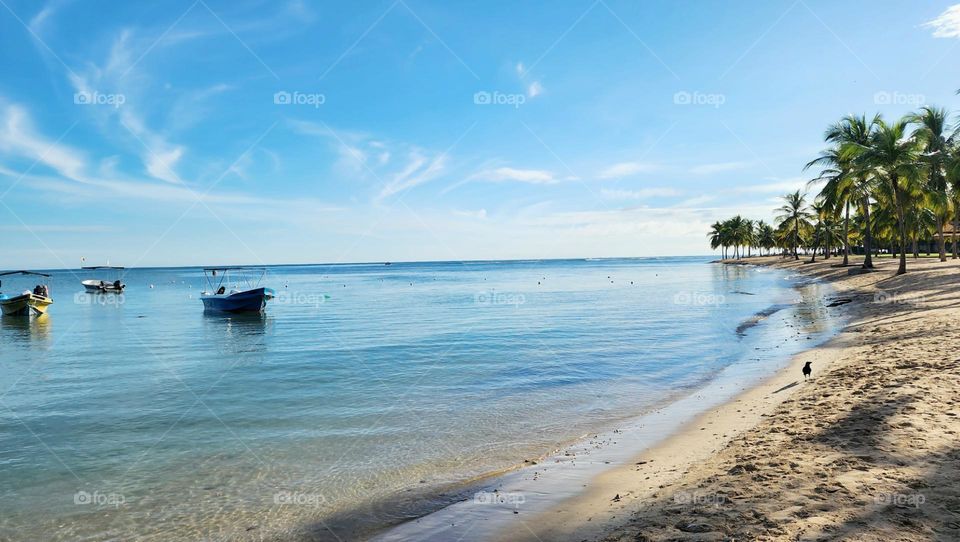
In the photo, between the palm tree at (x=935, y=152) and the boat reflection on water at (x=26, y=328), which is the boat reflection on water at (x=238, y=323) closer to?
the boat reflection on water at (x=26, y=328)

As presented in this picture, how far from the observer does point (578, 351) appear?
20.9 meters

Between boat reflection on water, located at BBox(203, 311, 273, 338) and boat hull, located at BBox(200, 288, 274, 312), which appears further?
boat hull, located at BBox(200, 288, 274, 312)

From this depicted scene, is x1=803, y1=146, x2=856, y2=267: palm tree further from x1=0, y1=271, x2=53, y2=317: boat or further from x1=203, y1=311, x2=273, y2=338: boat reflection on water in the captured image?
x1=0, y1=271, x2=53, y2=317: boat

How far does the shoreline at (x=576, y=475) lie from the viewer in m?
6.61

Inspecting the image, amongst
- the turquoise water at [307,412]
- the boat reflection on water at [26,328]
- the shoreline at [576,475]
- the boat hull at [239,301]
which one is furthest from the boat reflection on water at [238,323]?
the shoreline at [576,475]

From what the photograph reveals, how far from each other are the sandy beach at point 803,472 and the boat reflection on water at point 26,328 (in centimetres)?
3492

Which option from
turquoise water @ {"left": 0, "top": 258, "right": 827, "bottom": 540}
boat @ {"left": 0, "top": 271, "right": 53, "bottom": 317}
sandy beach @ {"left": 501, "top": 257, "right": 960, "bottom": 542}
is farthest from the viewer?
boat @ {"left": 0, "top": 271, "right": 53, "bottom": 317}

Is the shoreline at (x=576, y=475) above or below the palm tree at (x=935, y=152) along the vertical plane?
below

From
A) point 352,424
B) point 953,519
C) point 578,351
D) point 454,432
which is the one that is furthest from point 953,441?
point 578,351

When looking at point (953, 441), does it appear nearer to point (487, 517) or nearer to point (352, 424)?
point (487, 517)

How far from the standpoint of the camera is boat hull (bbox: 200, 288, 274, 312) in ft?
135

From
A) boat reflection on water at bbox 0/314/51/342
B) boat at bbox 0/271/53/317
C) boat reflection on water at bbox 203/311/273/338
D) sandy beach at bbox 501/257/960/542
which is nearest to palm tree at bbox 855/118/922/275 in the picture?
sandy beach at bbox 501/257/960/542

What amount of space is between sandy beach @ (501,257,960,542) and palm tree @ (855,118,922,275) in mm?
32269

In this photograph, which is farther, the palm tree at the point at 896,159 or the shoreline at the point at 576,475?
the palm tree at the point at 896,159
